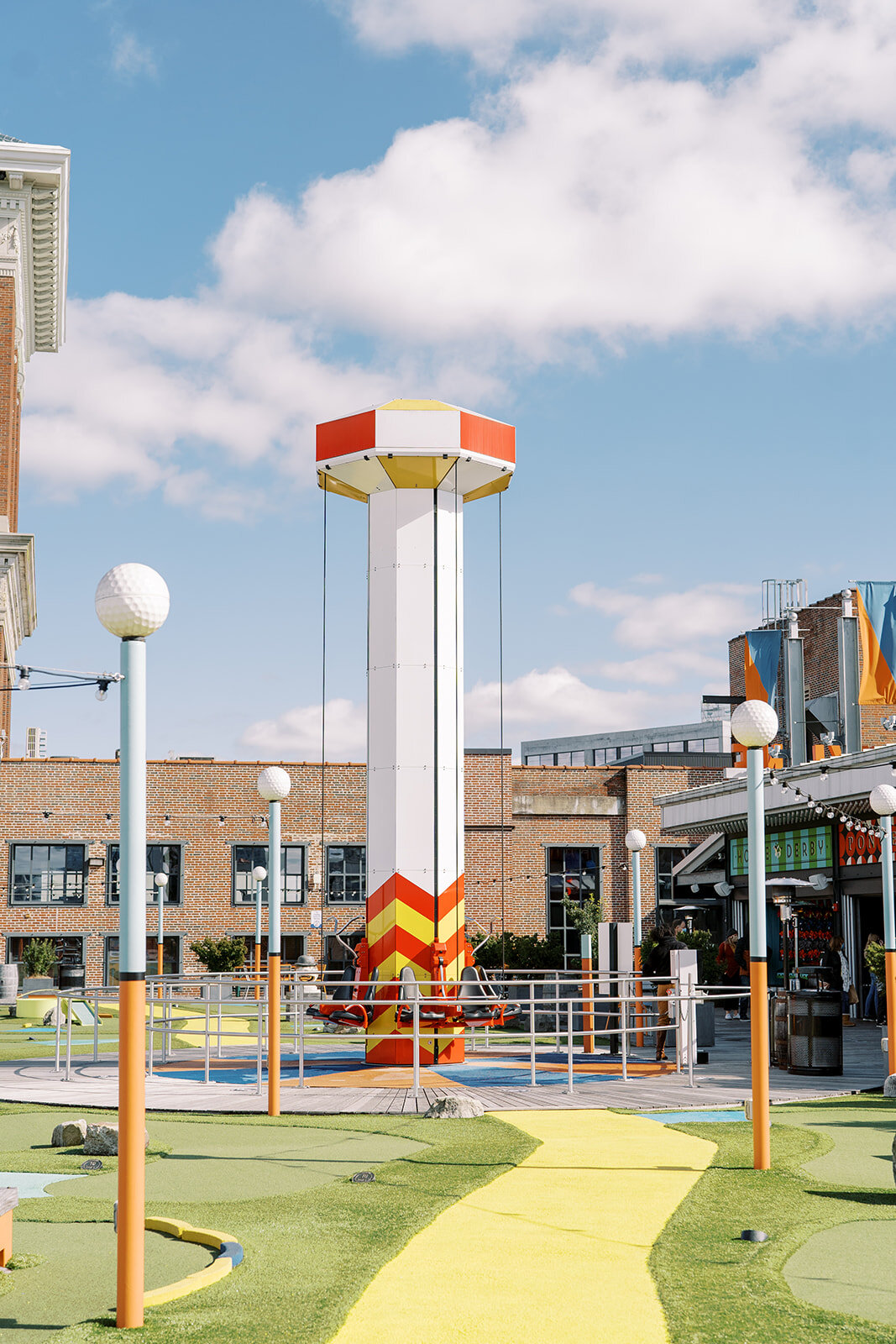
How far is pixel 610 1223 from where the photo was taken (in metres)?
7.67

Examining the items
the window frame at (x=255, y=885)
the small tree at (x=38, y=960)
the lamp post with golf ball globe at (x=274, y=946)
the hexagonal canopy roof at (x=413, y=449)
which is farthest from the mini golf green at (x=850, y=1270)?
the window frame at (x=255, y=885)

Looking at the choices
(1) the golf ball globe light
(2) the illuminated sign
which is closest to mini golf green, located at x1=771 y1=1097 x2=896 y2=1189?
(1) the golf ball globe light

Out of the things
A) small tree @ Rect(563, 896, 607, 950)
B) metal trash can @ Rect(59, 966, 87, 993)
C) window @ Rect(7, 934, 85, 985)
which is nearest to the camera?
metal trash can @ Rect(59, 966, 87, 993)

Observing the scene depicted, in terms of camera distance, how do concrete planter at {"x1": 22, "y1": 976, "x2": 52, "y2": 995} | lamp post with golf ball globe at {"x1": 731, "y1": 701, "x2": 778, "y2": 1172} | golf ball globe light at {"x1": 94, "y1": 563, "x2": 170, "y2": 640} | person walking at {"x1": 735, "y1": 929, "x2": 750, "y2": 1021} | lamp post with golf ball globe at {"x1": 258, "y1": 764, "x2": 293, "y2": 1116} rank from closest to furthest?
golf ball globe light at {"x1": 94, "y1": 563, "x2": 170, "y2": 640}, lamp post with golf ball globe at {"x1": 731, "y1": 701, "x2": 778, "y2": 1172}, lamp post with golf ball globe at {"x1": 258, "y1": 764, "x2": 293, "y2": 1116}, person walking at {"x1": 735, "y1": 929, "x2": 750, "y2": 1021}, concrete planter at {"x1": 22, "y1": 976, "x2": 52, "y2": 995}

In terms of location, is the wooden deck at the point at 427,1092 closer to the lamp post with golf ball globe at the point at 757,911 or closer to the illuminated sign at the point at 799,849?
the lamp post with golf ball globe at the point at 757,911

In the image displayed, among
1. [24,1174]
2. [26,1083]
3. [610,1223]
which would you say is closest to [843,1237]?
[610,1223]

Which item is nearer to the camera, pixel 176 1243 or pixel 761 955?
pixel 176 1243

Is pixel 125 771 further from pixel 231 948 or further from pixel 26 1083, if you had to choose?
pixel 231 948

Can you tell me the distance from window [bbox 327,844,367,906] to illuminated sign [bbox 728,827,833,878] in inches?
588

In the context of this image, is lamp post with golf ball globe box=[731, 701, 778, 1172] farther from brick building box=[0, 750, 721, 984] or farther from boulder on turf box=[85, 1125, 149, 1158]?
brick building box=[0, 750, 721, 984]

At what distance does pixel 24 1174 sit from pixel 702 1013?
11048 millimetres

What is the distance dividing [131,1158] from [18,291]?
4243cm

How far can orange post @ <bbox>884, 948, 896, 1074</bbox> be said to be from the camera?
559 inches

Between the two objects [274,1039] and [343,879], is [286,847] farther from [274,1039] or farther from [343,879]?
[274,1039]
